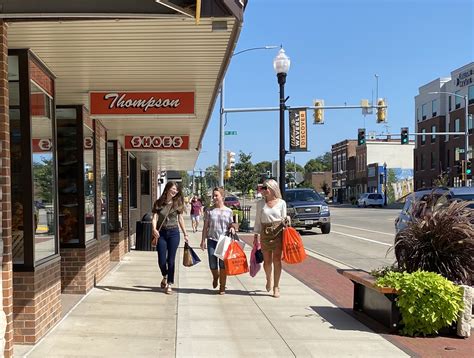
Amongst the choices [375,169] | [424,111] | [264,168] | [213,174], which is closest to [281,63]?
[424,111]

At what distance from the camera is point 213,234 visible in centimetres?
873

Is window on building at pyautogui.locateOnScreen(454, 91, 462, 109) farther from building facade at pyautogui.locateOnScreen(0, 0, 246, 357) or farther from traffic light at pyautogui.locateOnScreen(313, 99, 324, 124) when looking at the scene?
building facade at pyautogui.locateOnScreen(0, 0, 246, 357)

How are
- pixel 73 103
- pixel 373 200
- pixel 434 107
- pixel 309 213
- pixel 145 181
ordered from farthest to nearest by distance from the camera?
pixel 373 200 < pixel 434 107 < pixel 309 213 < pixel 145 181 < pixel 73 103

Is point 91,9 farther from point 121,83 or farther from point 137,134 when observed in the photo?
point 137,134

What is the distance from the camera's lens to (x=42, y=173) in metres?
6.39

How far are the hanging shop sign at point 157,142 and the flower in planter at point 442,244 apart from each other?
23.8 feet

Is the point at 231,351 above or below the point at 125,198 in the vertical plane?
below

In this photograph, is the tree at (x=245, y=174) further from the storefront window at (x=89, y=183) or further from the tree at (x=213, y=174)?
the storefront window at (x=89, y=183)

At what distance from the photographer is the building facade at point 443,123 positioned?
55.8 metres

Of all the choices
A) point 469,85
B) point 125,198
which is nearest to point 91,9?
point 125,198

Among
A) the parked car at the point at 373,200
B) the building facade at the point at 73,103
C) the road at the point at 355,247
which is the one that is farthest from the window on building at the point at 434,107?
the building facade at the point at 73,103

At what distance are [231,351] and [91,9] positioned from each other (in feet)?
11.2

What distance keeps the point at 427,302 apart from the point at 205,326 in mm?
2494

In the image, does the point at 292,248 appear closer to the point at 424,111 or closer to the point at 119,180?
the point at 119,180
